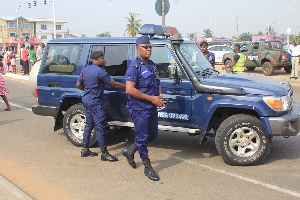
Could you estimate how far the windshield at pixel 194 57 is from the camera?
550 centimetres

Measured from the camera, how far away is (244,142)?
5.08 metres

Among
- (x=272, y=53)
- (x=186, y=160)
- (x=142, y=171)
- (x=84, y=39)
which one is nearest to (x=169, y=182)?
(x=142, y=171)

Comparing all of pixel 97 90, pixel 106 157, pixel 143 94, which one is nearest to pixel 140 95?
pixel 143 94

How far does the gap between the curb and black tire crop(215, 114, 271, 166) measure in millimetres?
2707

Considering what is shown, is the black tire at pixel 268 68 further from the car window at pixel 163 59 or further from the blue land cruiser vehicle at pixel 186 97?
the car window at pixel 163 59

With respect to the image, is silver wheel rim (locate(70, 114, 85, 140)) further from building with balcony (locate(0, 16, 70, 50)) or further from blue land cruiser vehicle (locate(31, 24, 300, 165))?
building with balcony (locate(0, 16, 70, 50))

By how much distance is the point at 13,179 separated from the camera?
15.6 ft

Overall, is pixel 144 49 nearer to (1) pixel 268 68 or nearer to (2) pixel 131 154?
(2) pixel 131 154

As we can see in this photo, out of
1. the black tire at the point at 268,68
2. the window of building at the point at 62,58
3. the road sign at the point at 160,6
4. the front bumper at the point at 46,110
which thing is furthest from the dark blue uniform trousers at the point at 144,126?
the black tire at the point at 268,68

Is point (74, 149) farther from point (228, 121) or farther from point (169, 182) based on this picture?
point (228, 121)

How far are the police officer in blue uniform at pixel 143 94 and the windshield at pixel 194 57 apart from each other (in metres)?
1.02

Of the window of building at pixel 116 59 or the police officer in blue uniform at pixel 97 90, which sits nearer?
the police officer in blue uniform at pixel 97 90

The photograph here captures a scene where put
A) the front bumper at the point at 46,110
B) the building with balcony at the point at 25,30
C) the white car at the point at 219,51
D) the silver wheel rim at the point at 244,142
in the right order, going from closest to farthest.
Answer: the silver wheel rim at the point at 244,142, the front bumper at the point at 46,110, the white car at the point at 219,51, the building with balcony at the point at 25,30

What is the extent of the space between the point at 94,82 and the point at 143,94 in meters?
1.20
